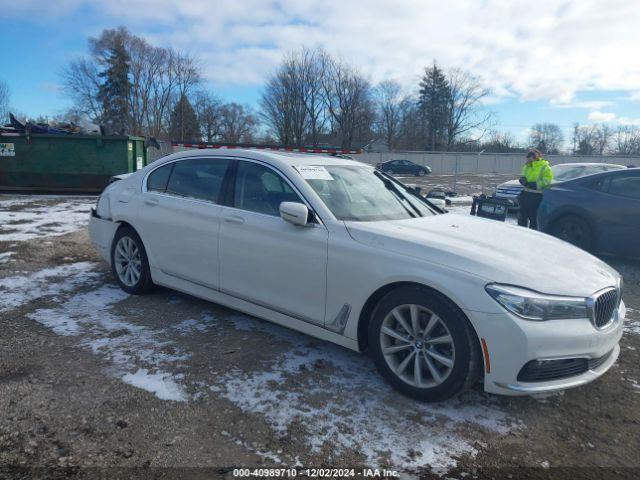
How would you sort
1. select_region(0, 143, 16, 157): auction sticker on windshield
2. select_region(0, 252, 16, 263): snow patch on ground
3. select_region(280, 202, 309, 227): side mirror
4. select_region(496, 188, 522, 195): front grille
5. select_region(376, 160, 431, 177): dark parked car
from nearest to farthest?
select_region(280, 202, 309, 227): side mirror < select_region(0, 252, 16, 263): snow patch on ground < select_region(0, 143, 16, 157): auction sticker on windshield < select_region(496, 188, 522, 195): front grille < select_region(376, 160, 431, 177): dark parked car

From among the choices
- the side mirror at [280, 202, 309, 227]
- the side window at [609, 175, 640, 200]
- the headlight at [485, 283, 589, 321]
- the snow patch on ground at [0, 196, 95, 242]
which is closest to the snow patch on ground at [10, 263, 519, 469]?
the headlight at [485, 283, 589, 321]

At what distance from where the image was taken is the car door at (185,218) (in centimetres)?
430

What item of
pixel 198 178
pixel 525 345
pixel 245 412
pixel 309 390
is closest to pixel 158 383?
pixel 245 412

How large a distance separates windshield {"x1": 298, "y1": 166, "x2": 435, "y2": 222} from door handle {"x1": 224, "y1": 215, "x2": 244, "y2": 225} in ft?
2.13

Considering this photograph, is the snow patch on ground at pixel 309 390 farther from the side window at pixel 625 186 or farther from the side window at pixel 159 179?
the side window at pixel 625 186

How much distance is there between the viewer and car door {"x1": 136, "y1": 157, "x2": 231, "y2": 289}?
430cm

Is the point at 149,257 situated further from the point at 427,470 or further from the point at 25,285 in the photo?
the point at 427,470

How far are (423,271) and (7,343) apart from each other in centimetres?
329

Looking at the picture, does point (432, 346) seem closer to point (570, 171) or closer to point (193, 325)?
point (193, 325)

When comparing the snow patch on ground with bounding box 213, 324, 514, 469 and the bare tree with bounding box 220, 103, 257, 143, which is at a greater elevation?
the bare tree with bounding box 220, 103, 257, 143

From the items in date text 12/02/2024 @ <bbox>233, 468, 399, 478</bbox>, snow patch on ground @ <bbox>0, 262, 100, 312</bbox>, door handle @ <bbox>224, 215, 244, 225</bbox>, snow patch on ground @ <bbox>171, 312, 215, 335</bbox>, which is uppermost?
door handle @ <bbox>224, 215, 244, 225</bbox>

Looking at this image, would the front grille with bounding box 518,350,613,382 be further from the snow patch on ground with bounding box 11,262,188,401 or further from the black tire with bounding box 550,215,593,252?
the black tire with bounding box 550,215,593,252

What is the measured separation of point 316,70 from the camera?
61094 mm

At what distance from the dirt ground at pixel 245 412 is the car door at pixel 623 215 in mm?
3012
